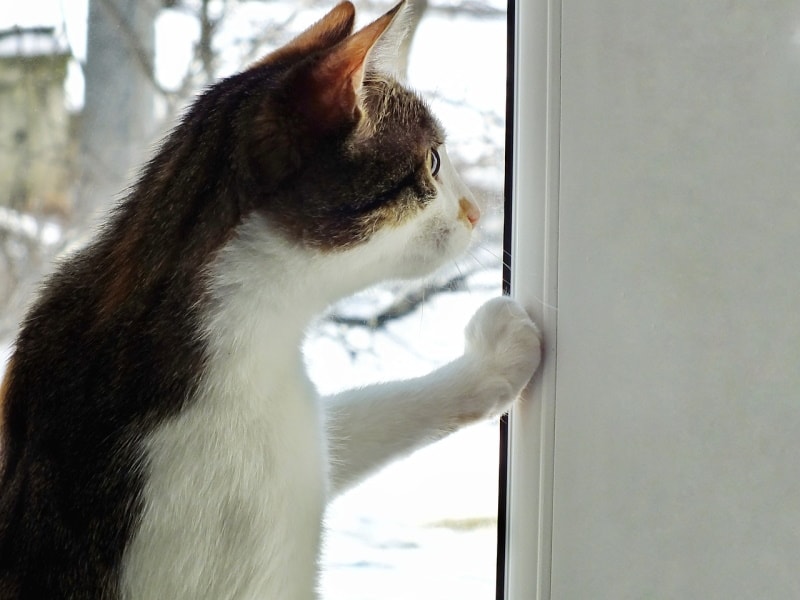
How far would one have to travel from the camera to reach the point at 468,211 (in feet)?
2.98

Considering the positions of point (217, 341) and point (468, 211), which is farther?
point (468, 211)

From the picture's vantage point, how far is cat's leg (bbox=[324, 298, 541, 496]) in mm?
940

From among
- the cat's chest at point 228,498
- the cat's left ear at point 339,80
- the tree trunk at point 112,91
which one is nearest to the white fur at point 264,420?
the cat's chest at point 228,498

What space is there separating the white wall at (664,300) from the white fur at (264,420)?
10 cm

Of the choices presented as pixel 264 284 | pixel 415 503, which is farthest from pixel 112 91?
pixel 415 503

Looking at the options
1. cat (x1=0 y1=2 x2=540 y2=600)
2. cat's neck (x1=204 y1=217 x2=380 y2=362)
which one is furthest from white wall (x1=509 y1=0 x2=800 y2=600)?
cat's neck (x1=204 y1=217 x2=380 y2=362)

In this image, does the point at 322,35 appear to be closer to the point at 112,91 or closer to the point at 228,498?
the point at 112,91

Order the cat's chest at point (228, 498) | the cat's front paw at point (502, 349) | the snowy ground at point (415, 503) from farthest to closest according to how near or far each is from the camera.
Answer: the snowy ground at point (415, 503) < the cat's front paw at point (502, 349) < the cat's chest at point (228, 498)

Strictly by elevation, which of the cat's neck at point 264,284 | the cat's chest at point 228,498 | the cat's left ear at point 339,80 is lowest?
the cat's chest at point 228,498

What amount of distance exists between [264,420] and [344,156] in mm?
269

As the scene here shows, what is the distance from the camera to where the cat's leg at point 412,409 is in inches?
37.0

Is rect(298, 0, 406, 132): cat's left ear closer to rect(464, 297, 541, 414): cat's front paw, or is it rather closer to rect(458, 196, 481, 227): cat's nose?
rect(458, 196, 481, 227): cat's nose

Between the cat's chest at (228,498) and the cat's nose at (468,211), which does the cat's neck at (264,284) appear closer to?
the cat's chest at (228,498)

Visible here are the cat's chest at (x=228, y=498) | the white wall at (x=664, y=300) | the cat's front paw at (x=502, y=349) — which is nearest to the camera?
the white wall at (x=664, y=300)
